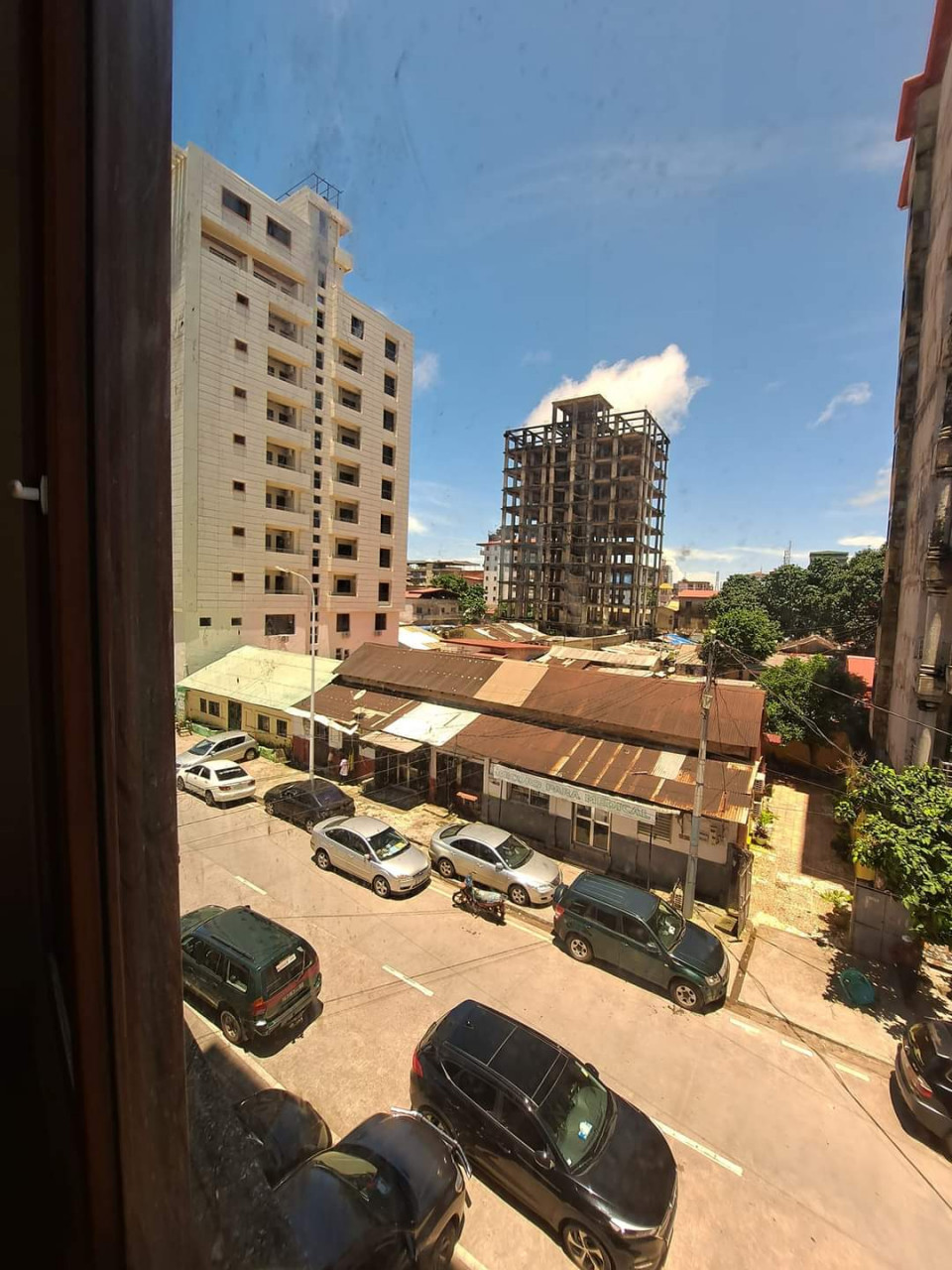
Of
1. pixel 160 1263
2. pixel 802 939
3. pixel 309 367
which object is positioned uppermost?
pixel 309 367

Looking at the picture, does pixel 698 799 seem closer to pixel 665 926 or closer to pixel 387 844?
pixel 665 926

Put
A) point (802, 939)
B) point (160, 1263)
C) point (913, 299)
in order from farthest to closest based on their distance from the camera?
point (913, 299)
point (802, 939)
point (160, 1263)

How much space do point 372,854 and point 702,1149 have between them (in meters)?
4.67

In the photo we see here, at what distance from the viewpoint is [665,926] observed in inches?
238

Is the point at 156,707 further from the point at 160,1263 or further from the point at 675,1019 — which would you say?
the point at 675,1019

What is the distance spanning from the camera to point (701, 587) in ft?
209

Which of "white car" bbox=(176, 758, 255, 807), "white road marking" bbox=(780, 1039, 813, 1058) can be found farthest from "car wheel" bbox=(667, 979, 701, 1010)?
"white car" bbox=(176, 758, 255, 807)

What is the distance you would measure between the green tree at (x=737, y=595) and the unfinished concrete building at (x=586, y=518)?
4596mm

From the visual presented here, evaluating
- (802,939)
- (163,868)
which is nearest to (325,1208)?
(163,868)

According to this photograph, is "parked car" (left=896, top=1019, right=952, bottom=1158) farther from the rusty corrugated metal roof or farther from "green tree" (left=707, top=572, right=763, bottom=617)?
"green tree" (left=707, top=572, right=763, bottom=617)

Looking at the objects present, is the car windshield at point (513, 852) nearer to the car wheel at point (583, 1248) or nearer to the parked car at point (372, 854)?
the parked car at point (372, 854)

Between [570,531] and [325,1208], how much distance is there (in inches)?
1362

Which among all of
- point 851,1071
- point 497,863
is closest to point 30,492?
point 851,1071

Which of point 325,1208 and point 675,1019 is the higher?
point 325,1208
